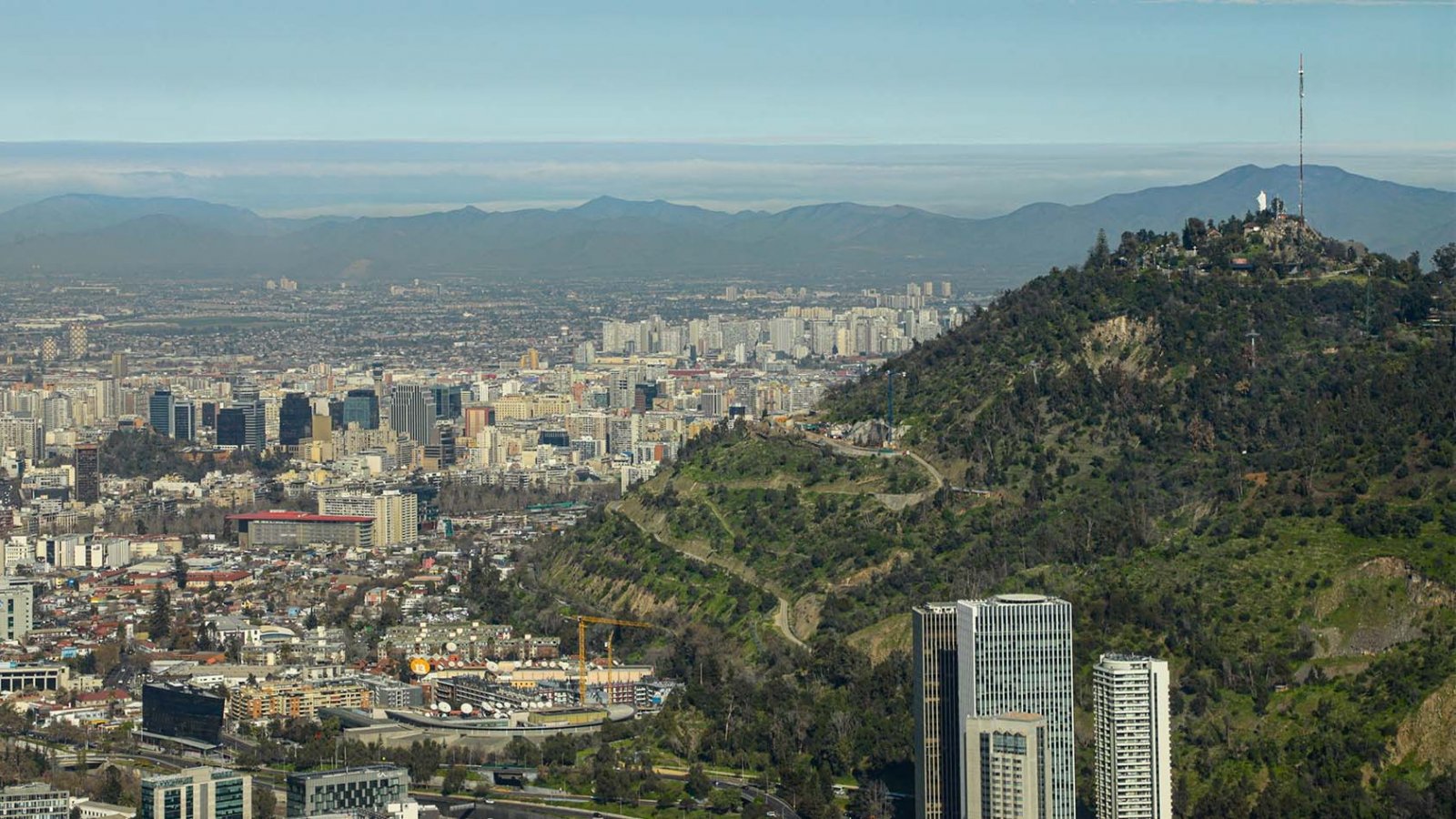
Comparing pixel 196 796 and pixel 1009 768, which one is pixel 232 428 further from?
pixel 1009 768

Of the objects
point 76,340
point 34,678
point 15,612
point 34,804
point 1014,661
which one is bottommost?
point 34,678

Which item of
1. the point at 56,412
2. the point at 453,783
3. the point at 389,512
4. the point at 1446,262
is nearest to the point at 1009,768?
the point at 453,783

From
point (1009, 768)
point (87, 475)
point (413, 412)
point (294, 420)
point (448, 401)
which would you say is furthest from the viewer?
point (448, 401)

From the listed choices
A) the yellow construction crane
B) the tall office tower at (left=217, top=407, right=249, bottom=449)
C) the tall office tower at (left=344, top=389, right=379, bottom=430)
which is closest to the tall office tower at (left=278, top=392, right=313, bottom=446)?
the tall office tower at (left=217, top=407, right=249, bottom=449)

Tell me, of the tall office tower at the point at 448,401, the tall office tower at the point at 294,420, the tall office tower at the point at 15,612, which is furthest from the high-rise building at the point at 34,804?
the tall office tower at the point at 448,401

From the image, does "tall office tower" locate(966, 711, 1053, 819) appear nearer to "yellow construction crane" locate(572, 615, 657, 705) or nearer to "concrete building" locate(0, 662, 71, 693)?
"yellow construction crane" locate(572, 615, 657, 705)

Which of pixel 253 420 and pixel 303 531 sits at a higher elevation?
pixel 253 420
